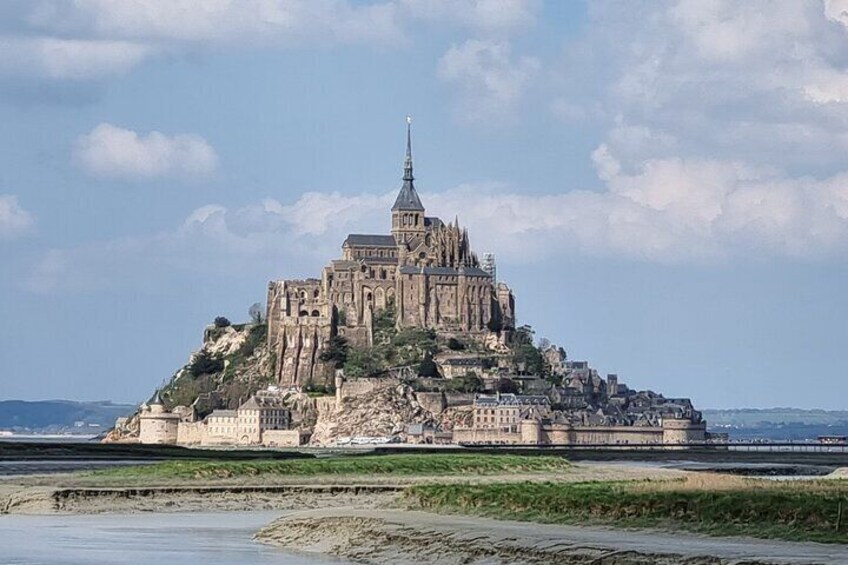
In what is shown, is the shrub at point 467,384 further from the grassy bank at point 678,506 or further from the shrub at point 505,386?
the grassy bank at point 678,506

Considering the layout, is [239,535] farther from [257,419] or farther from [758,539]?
[257,419]

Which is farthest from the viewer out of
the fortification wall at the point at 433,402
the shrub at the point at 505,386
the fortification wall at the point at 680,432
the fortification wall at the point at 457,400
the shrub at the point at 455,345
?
the shrub at the point at 455,345

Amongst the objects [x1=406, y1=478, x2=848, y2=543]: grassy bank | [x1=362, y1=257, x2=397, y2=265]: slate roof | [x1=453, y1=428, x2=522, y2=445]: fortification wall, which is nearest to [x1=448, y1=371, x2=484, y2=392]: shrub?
[x1=453, y1=428, x2=522, y2=445]: fortification wall

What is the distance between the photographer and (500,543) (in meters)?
36.1

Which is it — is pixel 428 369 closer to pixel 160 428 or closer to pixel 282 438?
pixel 282 438

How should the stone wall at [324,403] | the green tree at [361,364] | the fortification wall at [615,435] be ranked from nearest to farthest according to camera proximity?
the fortification wall at [615,435] → the stone wall at [324,403] → the green tree at [361,364]

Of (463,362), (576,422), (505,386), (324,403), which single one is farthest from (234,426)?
(576,422)

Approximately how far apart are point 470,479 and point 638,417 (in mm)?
124310

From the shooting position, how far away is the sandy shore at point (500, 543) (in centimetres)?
3173

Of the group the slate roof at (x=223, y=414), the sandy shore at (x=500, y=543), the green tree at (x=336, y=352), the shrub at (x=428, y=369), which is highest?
the green tree at (x=336, y=352)

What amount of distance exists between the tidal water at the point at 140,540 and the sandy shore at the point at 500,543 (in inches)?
39.0

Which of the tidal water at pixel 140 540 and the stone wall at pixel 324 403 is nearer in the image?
the tidal water at pixel 140 540

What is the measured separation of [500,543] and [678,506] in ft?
14.8

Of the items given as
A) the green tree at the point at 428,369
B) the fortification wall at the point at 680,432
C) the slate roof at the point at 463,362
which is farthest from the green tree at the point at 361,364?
the fortification wall at the point at 680,432
